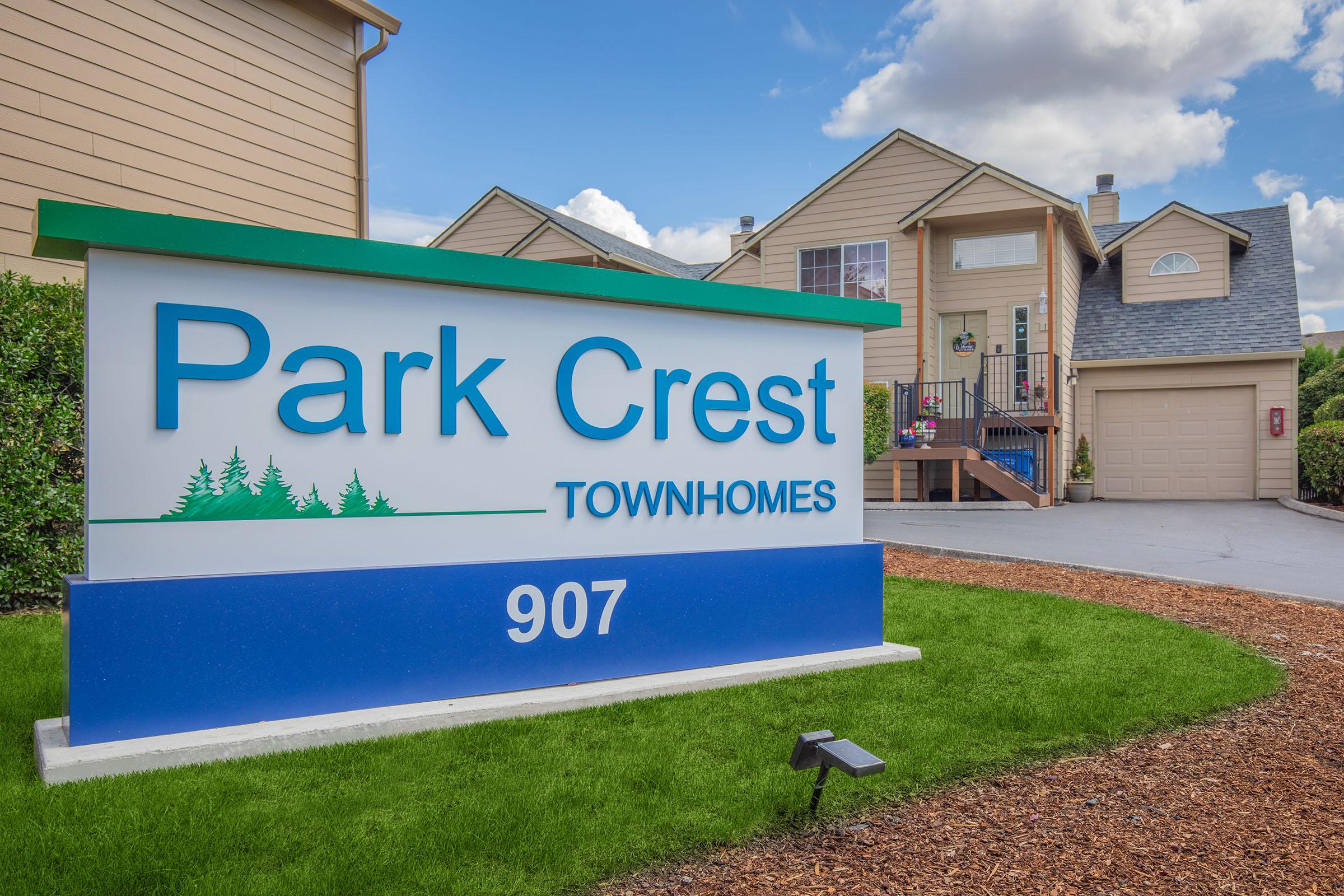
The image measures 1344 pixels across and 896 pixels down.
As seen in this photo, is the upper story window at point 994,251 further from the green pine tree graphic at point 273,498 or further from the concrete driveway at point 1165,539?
the green pine tree graphic at point 273,498

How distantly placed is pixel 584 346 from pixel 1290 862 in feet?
10.3

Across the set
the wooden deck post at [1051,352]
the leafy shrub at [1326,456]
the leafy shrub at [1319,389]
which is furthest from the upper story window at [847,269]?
the leafy shrub at [1319,389]

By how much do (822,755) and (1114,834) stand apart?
0.94 m

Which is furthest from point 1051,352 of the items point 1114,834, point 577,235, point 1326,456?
point 1114,834

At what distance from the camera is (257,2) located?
8.59 metres

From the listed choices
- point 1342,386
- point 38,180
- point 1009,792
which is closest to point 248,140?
point 38,180

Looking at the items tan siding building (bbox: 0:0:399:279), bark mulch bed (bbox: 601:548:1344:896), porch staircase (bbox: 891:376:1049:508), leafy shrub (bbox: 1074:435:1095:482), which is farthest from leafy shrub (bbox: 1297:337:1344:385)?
bark mulch bed (bbox: 601:548:1344:896)

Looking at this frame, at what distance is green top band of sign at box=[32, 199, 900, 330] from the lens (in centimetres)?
292

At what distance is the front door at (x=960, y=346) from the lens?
648 inches

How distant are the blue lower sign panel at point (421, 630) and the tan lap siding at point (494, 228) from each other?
→ 641 inches

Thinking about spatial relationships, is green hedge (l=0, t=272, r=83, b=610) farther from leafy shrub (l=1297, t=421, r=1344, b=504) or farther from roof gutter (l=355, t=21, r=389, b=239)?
leafy shrub (l=1297, t=421, r=1344, b=504)

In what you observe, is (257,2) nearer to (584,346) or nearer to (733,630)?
(584,346)

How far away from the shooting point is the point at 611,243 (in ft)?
64.6

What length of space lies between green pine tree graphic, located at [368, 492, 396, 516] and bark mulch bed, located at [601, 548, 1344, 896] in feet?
5.97
